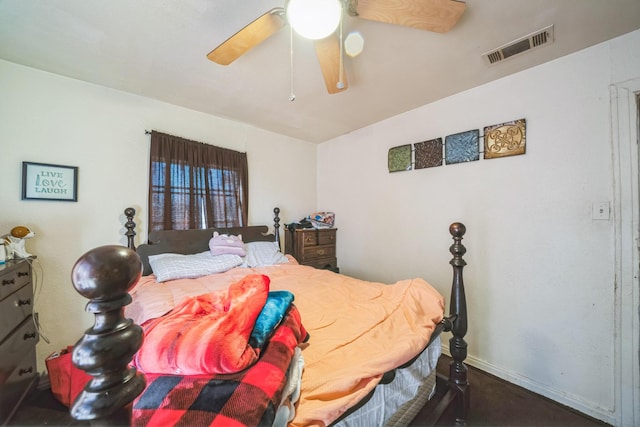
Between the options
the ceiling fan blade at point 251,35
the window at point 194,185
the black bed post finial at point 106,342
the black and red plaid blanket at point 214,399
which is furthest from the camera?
the window at point 194,185

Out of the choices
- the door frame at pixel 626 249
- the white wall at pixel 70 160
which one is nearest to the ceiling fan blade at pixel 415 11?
the door frame at pixel 626 249

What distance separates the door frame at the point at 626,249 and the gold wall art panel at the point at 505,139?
457 millimetres

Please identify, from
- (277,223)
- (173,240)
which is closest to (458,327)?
(277,223)

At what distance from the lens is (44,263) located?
73.9 inches

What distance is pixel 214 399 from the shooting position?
25.0 inches

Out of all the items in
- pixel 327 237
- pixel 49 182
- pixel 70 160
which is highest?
pixel 70 160

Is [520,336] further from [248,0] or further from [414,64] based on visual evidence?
[248,0]

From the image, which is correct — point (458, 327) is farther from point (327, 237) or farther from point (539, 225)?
point (327, 237)

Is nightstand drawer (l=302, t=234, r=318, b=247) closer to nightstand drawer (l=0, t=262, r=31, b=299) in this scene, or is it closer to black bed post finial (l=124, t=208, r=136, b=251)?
black bed post finial (l=124, t=208, r=136, b=251)

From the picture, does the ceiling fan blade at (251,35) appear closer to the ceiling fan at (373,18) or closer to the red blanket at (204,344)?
the ceiling fan at (373,18)

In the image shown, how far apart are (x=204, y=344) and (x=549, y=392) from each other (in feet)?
7.94

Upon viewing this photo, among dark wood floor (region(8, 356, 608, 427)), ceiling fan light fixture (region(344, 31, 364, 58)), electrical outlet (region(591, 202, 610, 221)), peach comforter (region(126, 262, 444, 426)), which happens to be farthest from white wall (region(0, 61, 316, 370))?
electrical outlet (region(591, 202, 610, 221))

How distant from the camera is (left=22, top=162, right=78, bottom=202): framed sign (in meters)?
1.81

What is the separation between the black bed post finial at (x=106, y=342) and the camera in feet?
1.21
